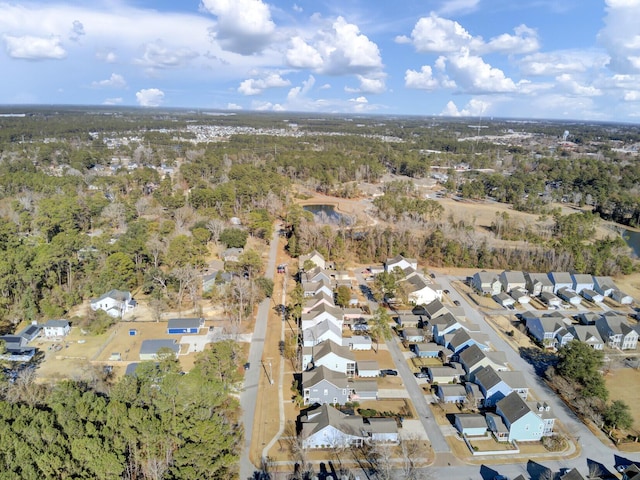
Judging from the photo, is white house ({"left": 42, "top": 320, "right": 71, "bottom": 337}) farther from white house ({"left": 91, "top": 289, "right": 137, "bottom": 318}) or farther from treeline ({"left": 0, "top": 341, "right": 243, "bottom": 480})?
treeline ({"left": 0, "top": 341, "right": 243, "bottom": 480})

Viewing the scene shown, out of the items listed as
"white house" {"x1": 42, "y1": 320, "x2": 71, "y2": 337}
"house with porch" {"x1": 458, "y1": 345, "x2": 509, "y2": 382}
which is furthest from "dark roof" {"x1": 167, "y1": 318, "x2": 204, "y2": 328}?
"house with porch" {"x1": 458, "y1": 345, "x2": 509, "y2": 382}

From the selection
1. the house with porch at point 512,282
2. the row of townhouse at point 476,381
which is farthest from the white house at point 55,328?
the house with porch at point 512,282

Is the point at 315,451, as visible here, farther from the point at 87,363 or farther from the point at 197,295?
the point at 197,295

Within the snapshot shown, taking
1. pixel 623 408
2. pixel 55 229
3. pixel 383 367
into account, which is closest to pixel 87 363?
pixel 383 367

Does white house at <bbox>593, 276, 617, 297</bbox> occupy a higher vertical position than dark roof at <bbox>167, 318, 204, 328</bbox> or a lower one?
higher

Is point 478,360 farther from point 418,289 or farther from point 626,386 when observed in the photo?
point 418,289

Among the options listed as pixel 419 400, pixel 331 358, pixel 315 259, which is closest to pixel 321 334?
pixel 331 358

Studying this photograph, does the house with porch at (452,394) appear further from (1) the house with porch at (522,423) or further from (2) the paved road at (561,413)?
(2) the paved road at (561,413)
